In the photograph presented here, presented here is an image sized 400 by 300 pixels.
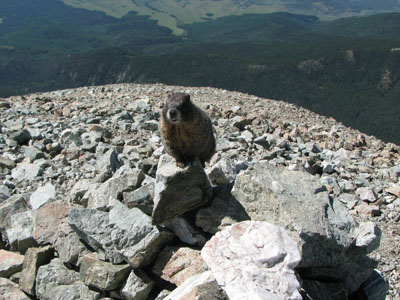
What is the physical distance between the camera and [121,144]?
13406 millimetres

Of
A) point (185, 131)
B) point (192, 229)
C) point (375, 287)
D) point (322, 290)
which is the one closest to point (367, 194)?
point (375, 287)

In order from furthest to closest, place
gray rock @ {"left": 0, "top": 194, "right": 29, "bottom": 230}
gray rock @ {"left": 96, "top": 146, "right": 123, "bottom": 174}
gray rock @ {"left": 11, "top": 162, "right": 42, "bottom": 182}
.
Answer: gray rock @ {"left": 11, "top": 162, "right": 42, "bottom": 182} → gray rock @ {"left": 96, "top": 146, "right": 123, "bottom": 174} → gray rock @ {"left": 0, "top": 194, "right": 29, "bottom": 230}

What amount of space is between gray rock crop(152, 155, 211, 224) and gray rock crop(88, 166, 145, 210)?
1421 mm

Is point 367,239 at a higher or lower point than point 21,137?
higher

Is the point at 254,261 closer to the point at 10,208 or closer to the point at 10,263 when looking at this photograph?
the point at 10,263

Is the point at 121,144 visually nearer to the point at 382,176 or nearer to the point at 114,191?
the point at 114,191

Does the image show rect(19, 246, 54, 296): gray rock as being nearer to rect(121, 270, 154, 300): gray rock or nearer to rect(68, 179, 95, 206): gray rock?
rect(68, 179, 95, 206): gray rock

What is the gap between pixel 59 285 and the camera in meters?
7.18

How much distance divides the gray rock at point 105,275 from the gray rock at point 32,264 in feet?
4.08

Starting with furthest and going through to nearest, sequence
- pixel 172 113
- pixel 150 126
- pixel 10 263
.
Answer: pixel 150 126 < pixel 10 263 < pixel 172 113

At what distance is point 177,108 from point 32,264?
177 inches

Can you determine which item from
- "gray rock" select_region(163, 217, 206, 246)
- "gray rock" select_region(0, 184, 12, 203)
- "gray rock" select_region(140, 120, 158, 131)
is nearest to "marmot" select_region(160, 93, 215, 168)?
"gray rock" select_region(163, 217, 206, 246)

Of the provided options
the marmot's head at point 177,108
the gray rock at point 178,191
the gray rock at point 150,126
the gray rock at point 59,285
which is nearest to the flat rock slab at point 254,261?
the gray rock at point 178,191

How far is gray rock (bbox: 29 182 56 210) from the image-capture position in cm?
935
